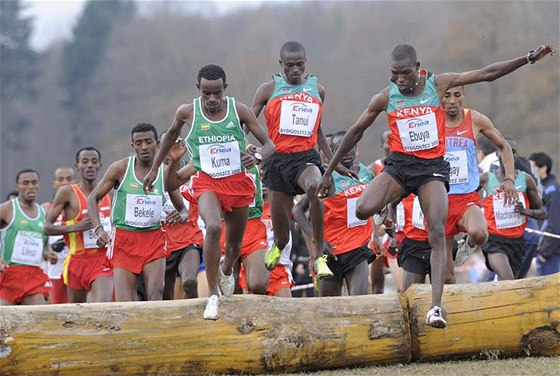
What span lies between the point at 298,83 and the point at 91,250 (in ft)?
12.8

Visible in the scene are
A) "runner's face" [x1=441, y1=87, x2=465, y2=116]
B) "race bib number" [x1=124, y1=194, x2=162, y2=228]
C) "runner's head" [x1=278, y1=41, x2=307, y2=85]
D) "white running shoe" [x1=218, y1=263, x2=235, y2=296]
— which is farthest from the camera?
"race bib number" [x1=124, y1=194, x2=162, y2=228]

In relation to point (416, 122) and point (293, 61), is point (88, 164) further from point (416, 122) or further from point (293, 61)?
point (416, 122)

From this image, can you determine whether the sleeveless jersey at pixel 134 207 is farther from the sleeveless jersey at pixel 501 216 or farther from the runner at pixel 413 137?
the sleeveless jersey at pixel 501 216

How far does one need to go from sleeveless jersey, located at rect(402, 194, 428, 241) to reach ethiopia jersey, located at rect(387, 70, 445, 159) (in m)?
1.97

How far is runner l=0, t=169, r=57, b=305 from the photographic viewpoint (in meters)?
15.2

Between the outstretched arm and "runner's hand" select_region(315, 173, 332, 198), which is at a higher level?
the outstretched arm

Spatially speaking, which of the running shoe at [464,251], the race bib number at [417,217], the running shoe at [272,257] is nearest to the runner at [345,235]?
the race bib number at [417,217]

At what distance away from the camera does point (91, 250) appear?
13.8 m

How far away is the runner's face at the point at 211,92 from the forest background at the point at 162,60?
119 ft

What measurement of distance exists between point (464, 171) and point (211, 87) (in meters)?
3.20

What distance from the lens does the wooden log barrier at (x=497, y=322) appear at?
10078mm

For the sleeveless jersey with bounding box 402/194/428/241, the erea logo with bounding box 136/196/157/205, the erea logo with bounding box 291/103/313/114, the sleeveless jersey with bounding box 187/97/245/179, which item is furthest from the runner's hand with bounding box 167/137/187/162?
the sleeveless jersey with bounding box 402/194/428/241

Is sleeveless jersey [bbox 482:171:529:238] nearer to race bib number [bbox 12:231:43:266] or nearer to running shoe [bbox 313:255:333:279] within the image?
running shoe [bbox 313:255:333:279]

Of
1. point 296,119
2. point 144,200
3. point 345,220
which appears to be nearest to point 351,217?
point 345,220
